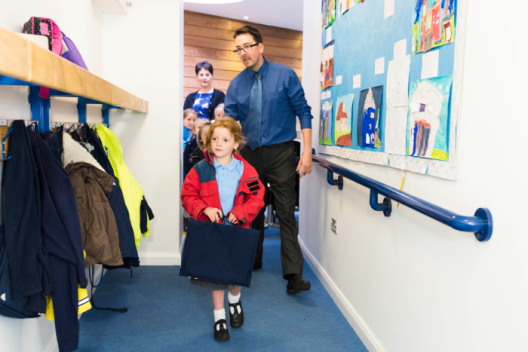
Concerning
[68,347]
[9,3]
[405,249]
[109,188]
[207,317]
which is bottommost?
[207,317]

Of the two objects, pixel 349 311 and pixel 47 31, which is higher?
pixel 47 31

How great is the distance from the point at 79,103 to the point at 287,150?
4.00 ft

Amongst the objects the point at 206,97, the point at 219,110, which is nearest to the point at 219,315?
the point at 219,110

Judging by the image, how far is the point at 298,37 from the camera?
5.95 metres

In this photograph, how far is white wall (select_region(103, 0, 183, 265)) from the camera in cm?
278

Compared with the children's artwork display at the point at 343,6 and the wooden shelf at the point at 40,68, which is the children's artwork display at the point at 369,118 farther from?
the wooden shelf at the point at 40,68

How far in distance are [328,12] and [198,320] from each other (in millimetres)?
1949

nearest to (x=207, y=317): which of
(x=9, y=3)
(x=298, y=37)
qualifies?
(x=9, y=3)

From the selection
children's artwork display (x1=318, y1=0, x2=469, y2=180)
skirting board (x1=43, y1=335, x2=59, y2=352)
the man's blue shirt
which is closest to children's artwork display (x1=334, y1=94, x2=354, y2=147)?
children's artwork display (x1=318, y1=0, x2=469, y2=180)

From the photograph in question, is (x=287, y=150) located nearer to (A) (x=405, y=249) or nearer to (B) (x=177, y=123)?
(B) (x=177, y=123)

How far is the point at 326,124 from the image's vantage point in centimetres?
245

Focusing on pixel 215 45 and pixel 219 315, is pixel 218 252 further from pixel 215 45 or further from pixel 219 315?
pixel 215 45

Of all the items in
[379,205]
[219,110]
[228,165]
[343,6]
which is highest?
[343,6]

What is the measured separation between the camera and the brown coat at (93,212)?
1604mm
